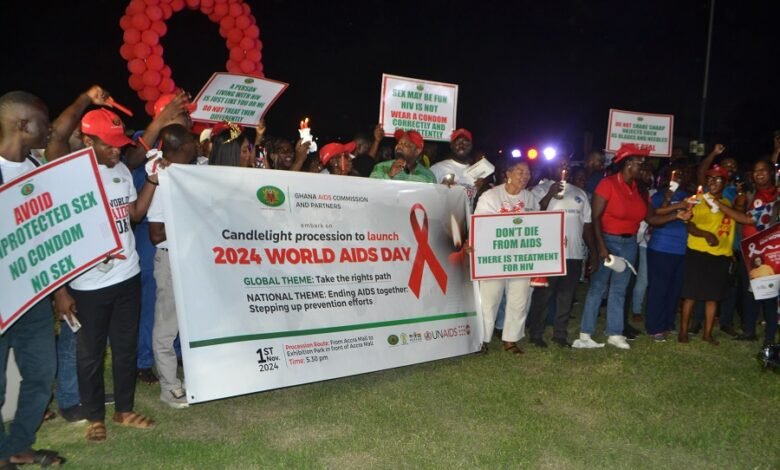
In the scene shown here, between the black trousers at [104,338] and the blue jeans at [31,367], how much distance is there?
439mm

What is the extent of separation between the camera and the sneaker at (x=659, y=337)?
7.68m

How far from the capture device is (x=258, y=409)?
16.5 ft

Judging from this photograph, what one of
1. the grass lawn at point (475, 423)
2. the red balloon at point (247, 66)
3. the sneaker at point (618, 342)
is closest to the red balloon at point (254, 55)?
the red balloon at point (247, 66)

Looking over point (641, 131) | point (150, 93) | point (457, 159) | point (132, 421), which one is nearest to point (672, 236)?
point (457, 159)

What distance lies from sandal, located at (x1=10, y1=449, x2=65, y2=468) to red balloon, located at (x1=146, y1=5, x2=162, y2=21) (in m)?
7.78

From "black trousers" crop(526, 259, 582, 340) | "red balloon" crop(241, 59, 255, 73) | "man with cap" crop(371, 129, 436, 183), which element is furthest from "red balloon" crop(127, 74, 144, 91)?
"black trousers" crop(526, 259, 582, 340)

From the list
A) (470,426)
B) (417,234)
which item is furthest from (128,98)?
(470,426)

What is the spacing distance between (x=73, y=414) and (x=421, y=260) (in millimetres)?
3232

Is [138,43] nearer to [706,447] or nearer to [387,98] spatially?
[387,98]

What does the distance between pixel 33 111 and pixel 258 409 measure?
271 cm

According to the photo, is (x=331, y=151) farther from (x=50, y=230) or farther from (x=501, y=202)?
(x=50, y=230)

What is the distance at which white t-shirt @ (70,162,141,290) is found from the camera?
4.25 meters

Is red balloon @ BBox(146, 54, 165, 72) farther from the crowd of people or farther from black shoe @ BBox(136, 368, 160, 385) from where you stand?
black shoe @ BBox(136, 368, 160, 385)

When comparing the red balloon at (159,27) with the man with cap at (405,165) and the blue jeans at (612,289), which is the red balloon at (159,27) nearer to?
the man with cap at (405,165)
